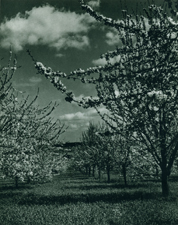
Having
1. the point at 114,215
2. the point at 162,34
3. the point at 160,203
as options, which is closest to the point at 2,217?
the point at 114,215

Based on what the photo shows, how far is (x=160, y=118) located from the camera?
38.4 feet

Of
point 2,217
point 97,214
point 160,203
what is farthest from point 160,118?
point 2,217

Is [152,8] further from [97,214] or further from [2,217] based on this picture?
[2,217]

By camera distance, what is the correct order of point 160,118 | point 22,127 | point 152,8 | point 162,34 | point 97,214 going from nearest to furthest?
point 162,34 < point 152,8 < point 22,127 < point 97,214 < point 160,118

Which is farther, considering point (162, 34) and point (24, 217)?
point (24, 217)

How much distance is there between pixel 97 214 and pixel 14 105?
488cm

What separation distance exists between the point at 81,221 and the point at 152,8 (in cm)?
710

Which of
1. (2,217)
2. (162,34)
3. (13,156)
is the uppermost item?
(162,34)

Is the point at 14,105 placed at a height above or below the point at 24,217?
above

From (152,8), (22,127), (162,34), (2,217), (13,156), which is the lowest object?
(2,217)

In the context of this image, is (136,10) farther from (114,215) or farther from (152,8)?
(114,215)

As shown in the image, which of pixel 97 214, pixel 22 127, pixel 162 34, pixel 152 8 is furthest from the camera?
pixel 97 214

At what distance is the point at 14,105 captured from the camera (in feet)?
33.3

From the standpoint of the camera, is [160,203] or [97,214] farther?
[160,203]
